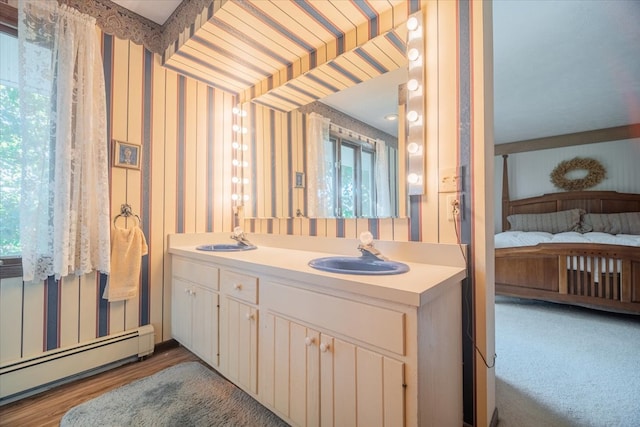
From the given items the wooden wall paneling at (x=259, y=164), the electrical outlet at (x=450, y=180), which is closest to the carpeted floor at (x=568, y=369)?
the electrical outlet at (x=450, y=180)

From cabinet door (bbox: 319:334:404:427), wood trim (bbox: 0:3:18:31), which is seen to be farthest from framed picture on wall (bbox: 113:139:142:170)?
cabinet door (bbox: 319:334:404:427)

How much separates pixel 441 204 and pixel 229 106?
218 centimetres

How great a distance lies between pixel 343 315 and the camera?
1095mm

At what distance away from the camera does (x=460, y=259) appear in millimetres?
1323

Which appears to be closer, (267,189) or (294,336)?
(294,336)

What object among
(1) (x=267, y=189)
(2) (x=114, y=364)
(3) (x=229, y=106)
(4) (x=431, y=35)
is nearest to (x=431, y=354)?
(4) (x=431, y=35)

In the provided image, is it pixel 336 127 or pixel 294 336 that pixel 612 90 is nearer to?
pixel 336 127

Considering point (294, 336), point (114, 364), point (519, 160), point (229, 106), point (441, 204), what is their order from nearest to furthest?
point (294, 336) < point (441, 204) < point (114, 364) < point (229, 106) < point (519, 160)

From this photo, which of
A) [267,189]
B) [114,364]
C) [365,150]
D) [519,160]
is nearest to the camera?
[365,150]

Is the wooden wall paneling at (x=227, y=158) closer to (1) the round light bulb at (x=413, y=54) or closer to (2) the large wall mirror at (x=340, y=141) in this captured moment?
(2) the large wall mirror at (x=340, y=141)

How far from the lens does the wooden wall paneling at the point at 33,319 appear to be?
1663 millimetres

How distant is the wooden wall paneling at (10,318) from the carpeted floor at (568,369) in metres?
2.75

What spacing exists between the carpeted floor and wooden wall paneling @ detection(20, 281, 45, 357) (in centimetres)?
269

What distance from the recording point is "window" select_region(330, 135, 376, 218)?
1786 mm
